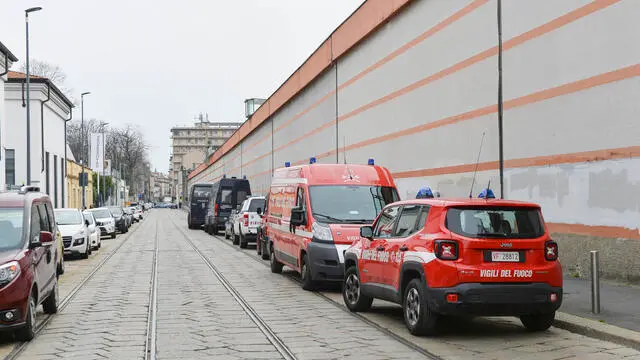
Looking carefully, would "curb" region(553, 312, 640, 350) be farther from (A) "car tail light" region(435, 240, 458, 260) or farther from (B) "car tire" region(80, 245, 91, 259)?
(B) "car tire" region(80, 245, 91, 259)

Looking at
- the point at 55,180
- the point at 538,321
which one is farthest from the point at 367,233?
the point at 55,180

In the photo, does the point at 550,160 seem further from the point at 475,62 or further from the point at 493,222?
the point at 493,222

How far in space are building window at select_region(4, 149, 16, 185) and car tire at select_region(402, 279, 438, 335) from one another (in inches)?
1536

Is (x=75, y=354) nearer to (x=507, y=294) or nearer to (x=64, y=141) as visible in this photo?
(x=507, y=294)

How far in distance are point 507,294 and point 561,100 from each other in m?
7.16

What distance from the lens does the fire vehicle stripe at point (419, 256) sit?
26.2 feet

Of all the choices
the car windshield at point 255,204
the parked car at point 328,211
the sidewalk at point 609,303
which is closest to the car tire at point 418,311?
the sidewalk at point 609,303

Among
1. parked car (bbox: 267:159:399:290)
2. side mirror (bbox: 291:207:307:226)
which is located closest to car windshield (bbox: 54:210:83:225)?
parked car (bbox: 267:159:399:290)

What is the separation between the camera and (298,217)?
1318 centimetres

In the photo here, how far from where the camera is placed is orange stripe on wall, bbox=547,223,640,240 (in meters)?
11.8

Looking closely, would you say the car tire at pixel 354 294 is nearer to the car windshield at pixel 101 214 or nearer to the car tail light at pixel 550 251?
the car tail light at pixel 550 251

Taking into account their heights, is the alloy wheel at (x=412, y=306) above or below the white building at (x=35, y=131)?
below

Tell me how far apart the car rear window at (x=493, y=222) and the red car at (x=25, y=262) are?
4.84 meters

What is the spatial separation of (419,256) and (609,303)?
11.2 feet
